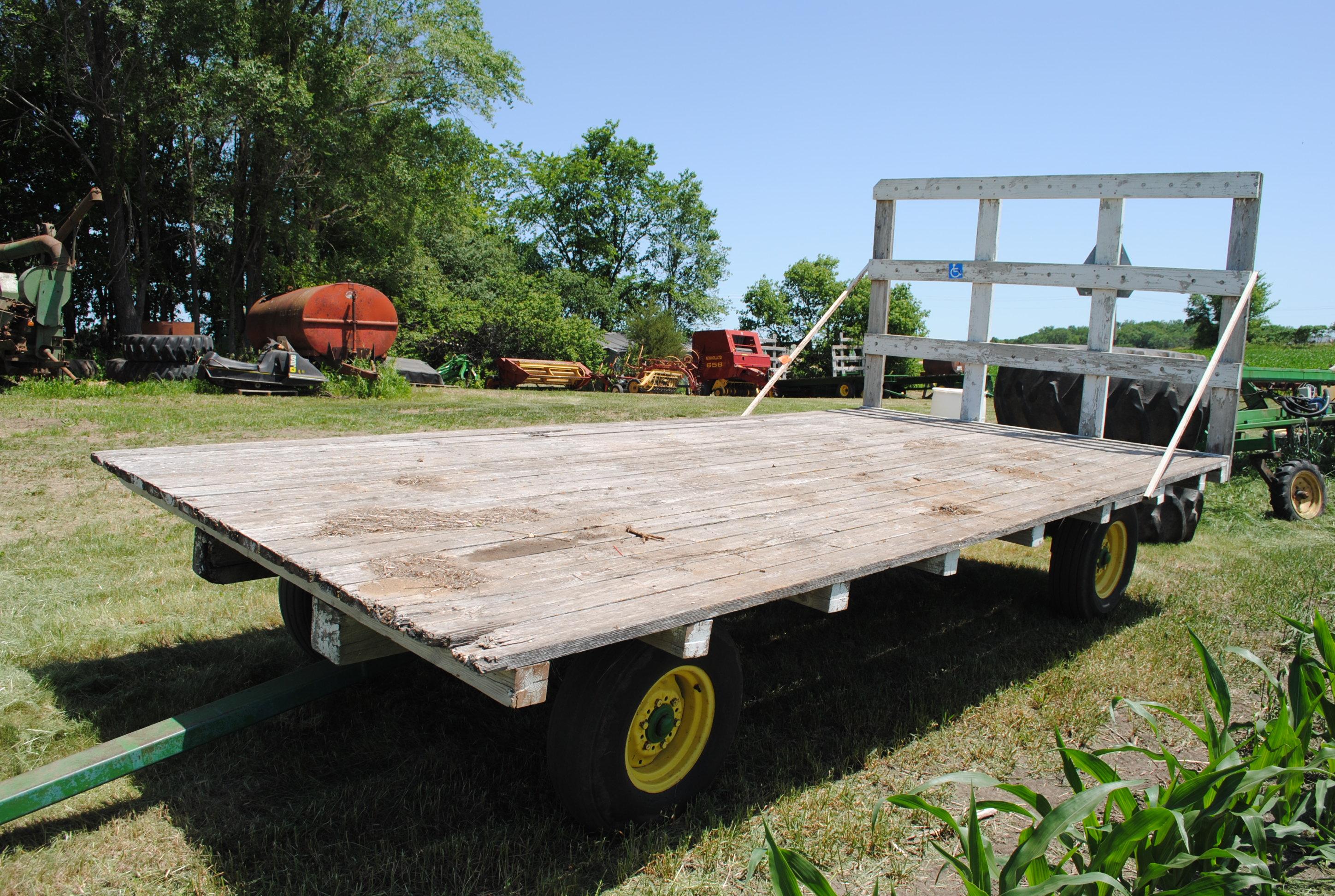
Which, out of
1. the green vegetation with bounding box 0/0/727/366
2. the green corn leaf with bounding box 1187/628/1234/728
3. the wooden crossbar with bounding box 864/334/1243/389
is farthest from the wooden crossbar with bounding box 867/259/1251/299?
the green vegetation with bounding box 0/0/727/366

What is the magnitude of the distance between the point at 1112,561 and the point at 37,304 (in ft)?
48.2

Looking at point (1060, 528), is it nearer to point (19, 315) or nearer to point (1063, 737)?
point (1063, 737)

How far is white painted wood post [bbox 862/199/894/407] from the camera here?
782 centimetres

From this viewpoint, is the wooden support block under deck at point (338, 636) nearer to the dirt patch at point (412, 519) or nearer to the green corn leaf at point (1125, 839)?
the dirt patch at point (412, 519)

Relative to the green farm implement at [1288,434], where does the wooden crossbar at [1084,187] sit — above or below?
above

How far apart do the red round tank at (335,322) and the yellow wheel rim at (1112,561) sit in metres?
14.7

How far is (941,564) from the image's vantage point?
3.35 m

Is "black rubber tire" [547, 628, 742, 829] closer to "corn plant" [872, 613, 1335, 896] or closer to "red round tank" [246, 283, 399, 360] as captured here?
"corn plant" [872, 613, 1335, 896]

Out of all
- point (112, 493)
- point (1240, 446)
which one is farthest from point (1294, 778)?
point (112, 493)

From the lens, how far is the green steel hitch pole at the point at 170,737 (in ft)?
8.23

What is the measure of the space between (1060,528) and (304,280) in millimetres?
20996

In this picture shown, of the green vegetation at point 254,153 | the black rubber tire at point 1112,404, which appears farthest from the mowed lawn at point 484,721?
the green vegetation at point 254,153

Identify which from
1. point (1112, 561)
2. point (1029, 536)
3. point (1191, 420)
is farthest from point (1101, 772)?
point (1191, 420)

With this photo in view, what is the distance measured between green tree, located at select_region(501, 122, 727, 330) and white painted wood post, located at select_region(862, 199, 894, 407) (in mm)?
47685
